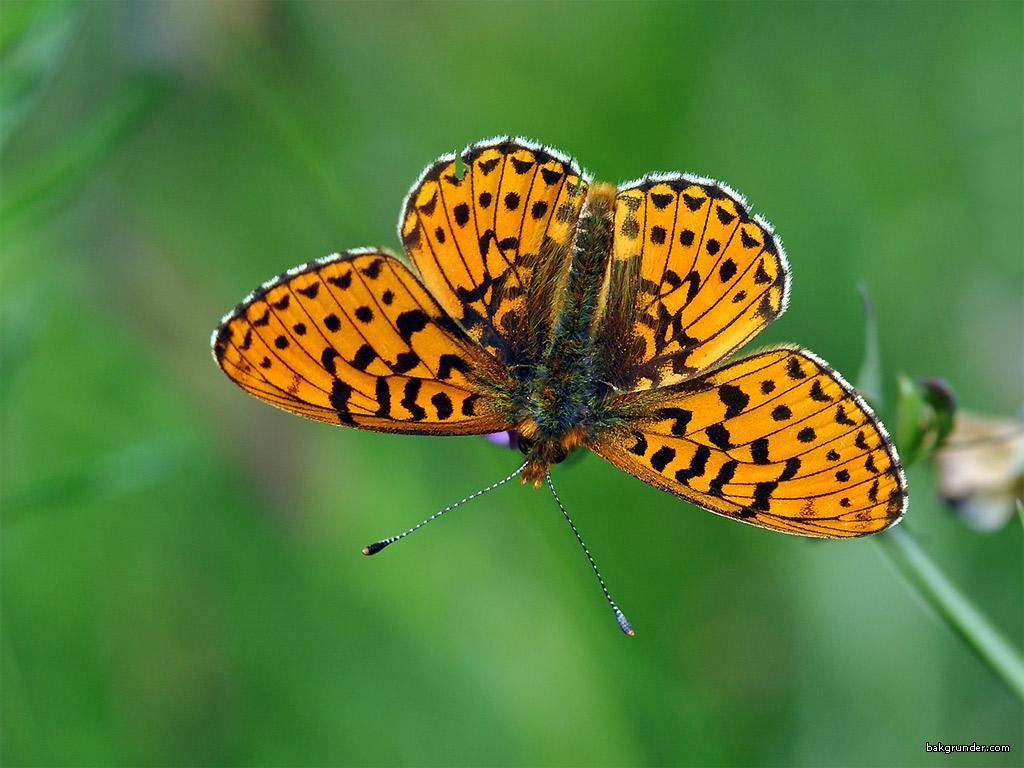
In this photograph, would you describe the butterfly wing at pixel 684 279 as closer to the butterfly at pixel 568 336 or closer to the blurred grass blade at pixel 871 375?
the butterfly at pixel 568 336

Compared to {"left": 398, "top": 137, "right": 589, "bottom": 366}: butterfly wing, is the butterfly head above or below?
below

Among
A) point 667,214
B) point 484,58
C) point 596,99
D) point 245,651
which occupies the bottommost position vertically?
point 245,651

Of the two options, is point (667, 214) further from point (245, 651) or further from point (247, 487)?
point (245, 651)

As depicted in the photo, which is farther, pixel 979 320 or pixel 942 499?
pixel 979 320

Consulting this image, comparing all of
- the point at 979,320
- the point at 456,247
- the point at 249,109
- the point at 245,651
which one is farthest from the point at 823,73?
the point at 245,651

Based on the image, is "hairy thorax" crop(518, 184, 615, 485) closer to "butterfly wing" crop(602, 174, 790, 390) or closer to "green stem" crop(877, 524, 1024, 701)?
"butterfly wing" crop(602, 174, 790, 390)

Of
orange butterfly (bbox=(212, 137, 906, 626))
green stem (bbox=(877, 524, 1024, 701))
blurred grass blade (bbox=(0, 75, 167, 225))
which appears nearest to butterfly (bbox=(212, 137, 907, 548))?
orange butterfly (bbox=(212, 137, 906, 626))

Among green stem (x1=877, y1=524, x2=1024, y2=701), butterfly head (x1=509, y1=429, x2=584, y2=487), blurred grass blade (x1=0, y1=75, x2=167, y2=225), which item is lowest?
green stem (x1=877, y1=524, x2=1024, y2=701)
